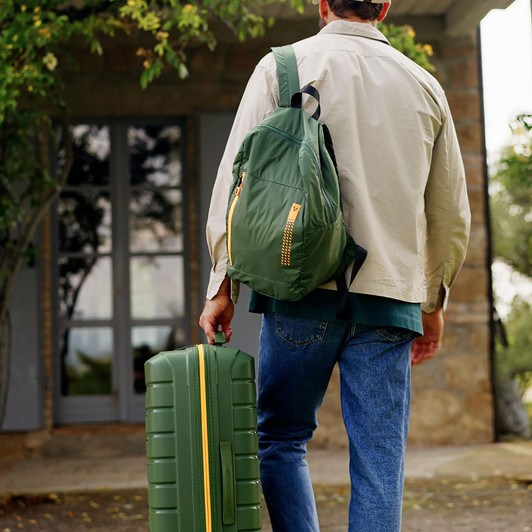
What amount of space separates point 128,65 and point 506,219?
3.98 metres

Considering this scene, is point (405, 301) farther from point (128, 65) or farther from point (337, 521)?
point (128, 65)

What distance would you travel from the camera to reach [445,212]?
2.14 metres

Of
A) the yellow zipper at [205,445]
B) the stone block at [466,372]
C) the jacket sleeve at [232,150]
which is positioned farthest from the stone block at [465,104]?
the yellow zipper at [205,445]

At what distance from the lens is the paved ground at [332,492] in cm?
366

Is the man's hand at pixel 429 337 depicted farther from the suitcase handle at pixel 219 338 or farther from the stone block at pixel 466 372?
the stone block at pixel 466 372

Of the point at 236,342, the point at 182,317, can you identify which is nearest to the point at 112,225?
the point at 182,317

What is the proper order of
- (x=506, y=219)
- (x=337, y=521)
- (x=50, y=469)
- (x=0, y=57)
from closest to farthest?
(x=0, y=57) < (x=337, y=521) < (x=50, y=469) < (x=506, y=219)

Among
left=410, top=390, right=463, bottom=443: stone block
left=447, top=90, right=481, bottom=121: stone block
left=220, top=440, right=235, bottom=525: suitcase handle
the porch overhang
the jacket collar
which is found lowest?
left=410, top=390, right=463, bottom=443: stone block

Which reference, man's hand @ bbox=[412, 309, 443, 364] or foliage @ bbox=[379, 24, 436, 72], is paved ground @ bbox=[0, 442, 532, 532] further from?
foliage @ bbox=[379, 24, 436, 72]

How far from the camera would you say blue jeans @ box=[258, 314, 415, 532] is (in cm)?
196

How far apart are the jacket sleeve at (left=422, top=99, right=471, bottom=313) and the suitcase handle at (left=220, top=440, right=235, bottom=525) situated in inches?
28.4

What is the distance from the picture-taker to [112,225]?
17.9 feet

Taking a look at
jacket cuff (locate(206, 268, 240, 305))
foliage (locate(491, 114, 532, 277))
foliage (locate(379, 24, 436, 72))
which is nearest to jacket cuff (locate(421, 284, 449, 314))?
jacket cuff (locate(206, 268, 240, 305))

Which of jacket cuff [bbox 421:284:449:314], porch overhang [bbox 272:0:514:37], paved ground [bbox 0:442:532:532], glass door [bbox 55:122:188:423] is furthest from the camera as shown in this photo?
glass door [bbox 55:122:188:423]
